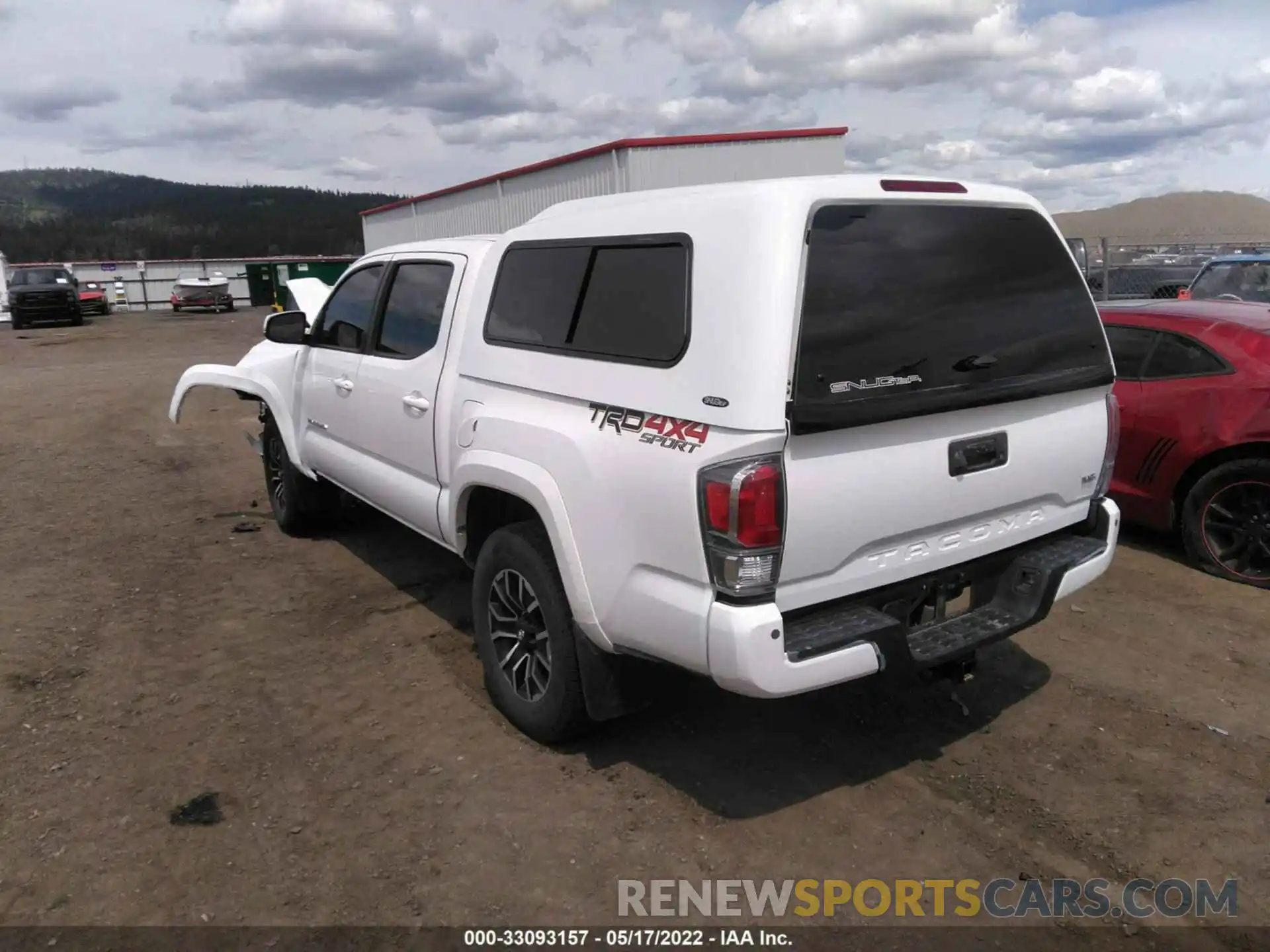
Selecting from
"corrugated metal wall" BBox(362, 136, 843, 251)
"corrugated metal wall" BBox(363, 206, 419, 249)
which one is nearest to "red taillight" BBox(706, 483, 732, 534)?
"corrugated metal wall" BBox(362, 136, 843, 251)

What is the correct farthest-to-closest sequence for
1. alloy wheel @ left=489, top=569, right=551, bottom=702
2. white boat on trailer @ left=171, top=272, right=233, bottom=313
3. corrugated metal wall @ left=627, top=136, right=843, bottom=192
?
white boat on trailer @ left=171, top=272, right=233, bottom=313, corrugated metal wall @ left=627, top=136, right=843, bottom=192, alloy wheel @ left=489, top=569, right=551, bottom=702

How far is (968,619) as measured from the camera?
344 centimetres

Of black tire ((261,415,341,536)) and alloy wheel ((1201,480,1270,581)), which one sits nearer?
alloy wheel ((1201,480,1270,581))

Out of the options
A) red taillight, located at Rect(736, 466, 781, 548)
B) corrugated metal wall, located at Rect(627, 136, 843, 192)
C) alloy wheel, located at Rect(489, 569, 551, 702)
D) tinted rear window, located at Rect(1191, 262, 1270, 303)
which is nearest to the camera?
red taillight, located at Rect(736, 466, 781, 548)

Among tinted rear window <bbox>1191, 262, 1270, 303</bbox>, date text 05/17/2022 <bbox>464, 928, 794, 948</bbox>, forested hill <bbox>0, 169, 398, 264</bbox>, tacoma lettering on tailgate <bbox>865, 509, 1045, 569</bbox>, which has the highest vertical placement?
forested hill <bbox>0, 169, 398, 264</bbox>

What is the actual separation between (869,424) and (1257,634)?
125 inches

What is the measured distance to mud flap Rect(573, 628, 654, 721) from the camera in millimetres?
3383

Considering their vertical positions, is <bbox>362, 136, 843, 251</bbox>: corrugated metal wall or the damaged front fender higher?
<bbox>362, 136, 843, 251</bbox>: corrugated metal wall

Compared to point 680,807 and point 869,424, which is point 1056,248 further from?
point 680,807

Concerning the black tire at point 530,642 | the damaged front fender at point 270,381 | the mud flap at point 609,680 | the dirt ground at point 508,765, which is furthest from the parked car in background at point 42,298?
the mud flap at point 609,680

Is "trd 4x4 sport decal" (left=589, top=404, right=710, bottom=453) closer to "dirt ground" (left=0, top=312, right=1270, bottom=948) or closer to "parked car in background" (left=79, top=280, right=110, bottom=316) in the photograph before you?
"dirt ground" (left=0, top=312, right=1270, bottom=948)

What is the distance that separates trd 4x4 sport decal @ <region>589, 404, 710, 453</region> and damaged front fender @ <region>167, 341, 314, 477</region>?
3384 millimetres

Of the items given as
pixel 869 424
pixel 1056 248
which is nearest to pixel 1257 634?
pixel 1056 248

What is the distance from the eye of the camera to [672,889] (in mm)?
2955
